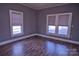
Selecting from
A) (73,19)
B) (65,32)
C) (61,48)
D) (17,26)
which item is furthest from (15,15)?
(61,48)

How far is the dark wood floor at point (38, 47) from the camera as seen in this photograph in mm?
1567

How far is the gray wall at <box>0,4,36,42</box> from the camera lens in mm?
1511

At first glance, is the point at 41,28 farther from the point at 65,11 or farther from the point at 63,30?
the point at 65,11

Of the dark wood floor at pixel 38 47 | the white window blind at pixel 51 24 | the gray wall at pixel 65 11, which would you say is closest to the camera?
the gray wall at pixel 65 11

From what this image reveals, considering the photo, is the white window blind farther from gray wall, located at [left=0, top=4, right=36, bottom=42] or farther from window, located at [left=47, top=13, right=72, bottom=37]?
gray wall, located at [left=0, top=4, right=36, bottom=42]

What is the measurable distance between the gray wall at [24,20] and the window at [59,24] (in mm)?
342

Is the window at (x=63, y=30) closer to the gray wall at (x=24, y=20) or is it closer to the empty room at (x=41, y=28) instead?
the empty room at (x=41, y=28)

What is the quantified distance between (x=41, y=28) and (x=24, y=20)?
0.43 meters

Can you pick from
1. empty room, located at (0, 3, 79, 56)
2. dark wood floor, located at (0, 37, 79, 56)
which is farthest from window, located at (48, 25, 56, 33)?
dark wood floor, located at (0, 37, 79, 56)

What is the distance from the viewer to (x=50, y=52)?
1566mm

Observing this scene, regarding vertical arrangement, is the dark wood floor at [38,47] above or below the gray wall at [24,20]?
below

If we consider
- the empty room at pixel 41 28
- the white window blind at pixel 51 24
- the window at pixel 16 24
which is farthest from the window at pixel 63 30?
the window at pixel 16 24

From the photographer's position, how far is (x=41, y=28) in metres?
1.55

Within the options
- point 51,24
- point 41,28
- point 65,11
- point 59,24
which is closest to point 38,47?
point 41,28
